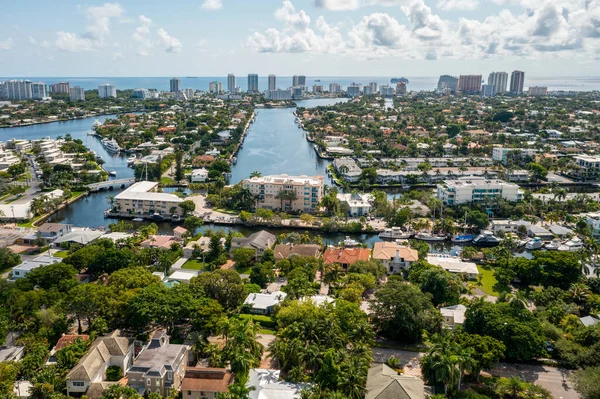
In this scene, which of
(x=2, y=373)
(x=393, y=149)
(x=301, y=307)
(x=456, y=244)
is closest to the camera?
(x=2, y=373)

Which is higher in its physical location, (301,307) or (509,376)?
(301,307)

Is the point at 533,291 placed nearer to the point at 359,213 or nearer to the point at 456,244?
the point at 456,244

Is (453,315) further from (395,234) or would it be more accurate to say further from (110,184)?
(110,184)

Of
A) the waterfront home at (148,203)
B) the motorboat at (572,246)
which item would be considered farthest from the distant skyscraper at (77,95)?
the motorboat at (572,246)

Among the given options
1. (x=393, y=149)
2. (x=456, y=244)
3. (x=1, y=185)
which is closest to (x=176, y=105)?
(x=393, y=149)

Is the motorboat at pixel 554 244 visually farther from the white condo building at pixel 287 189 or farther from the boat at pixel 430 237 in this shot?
the white condo building at pixel 287 189

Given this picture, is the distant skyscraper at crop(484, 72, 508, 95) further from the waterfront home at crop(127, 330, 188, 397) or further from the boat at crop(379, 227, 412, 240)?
the waterfront home at crop(127, 330, 188, 397)

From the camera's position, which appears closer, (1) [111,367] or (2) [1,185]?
(1) [111,367]
